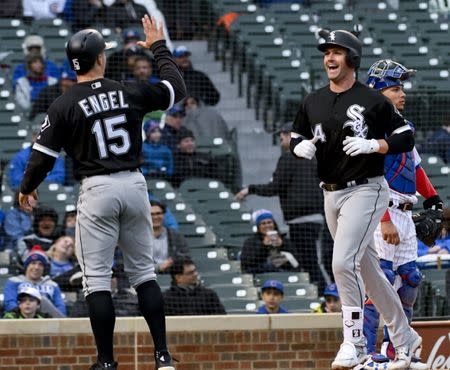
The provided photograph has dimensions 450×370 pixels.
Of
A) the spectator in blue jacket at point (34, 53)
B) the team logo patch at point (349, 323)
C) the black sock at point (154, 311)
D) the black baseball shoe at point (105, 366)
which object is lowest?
A: the black baseball shoe at point (105, 366)

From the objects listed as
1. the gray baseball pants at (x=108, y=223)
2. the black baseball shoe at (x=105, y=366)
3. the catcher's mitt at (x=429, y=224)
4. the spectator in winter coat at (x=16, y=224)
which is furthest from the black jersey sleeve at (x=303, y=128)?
the spectator in winter coat at (x=16, y=224)

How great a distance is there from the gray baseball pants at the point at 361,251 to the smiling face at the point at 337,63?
64 centimetres

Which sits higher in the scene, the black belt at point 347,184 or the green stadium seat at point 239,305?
the black belt at point 347,184

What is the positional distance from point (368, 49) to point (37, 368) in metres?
7.36

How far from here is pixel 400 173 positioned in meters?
9.15

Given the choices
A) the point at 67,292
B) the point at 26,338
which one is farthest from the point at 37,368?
the point at 67,292

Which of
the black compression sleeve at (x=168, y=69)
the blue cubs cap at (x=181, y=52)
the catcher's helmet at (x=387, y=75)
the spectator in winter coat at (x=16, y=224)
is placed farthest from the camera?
the blue cubs cap at (x=181, y=52)

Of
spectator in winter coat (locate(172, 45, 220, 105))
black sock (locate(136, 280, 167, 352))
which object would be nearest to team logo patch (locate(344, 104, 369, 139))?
black sock (locate(136, 280, 167, 352))

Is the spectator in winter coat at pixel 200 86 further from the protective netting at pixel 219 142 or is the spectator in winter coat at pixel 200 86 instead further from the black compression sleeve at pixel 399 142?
the black compression sleeve at pixel 399 142

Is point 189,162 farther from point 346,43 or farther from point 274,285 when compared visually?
point 346,43

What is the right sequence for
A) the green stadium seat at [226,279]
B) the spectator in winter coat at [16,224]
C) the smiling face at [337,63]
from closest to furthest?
the smiling face at [337,63] < the green stadium seat at [226,279] < the spectator in winter coat at [16,224]

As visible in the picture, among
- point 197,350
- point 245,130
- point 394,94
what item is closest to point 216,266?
point 245,130

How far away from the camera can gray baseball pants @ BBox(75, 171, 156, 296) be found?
26.7 feet

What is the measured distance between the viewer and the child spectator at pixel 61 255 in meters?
12.7
